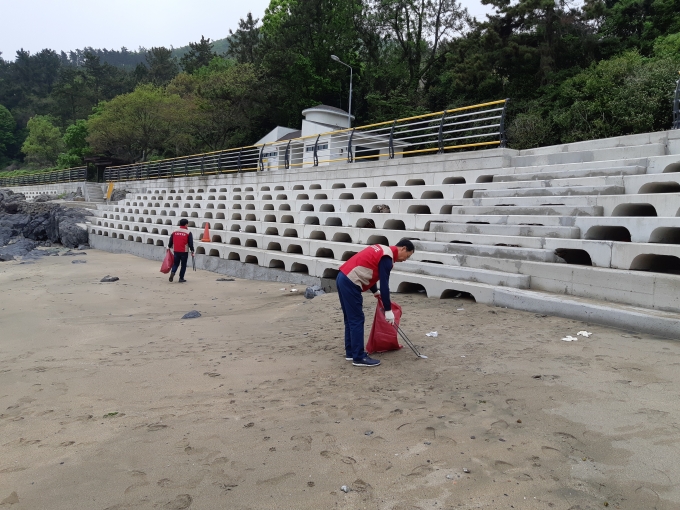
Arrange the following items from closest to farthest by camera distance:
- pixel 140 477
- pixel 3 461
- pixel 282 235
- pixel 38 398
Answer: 1. pixel 140 477
2. pixel 3 461
3. pixel 38 398
4. pixel 282 235

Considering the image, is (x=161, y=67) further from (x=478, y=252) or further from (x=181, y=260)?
(x=478, y=252)

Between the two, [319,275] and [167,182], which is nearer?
[319,275]

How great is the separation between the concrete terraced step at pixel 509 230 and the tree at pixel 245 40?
42.7 metres

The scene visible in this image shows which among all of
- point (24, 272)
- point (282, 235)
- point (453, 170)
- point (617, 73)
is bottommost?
point (24, 272)

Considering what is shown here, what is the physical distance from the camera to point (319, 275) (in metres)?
10.3

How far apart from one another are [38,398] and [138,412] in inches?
49.1

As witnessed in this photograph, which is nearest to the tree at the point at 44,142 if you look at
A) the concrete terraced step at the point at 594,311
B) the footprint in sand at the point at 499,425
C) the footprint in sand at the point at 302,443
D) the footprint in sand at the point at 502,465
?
the concrete terraced step at the point at 594,311

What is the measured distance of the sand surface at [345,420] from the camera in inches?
104

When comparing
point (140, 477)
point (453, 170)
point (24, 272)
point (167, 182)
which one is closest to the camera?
point (140, 477)

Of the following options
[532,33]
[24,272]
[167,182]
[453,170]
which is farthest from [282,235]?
[532,33]

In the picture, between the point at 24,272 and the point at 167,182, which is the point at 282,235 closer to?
the point at 24,272

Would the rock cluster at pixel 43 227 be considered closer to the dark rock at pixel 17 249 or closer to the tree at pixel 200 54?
the dark rock at pixel 17 249

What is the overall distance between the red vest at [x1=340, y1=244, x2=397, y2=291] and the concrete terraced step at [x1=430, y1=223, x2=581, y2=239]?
3567 millimetres

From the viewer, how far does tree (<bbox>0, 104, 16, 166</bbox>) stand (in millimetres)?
73688
